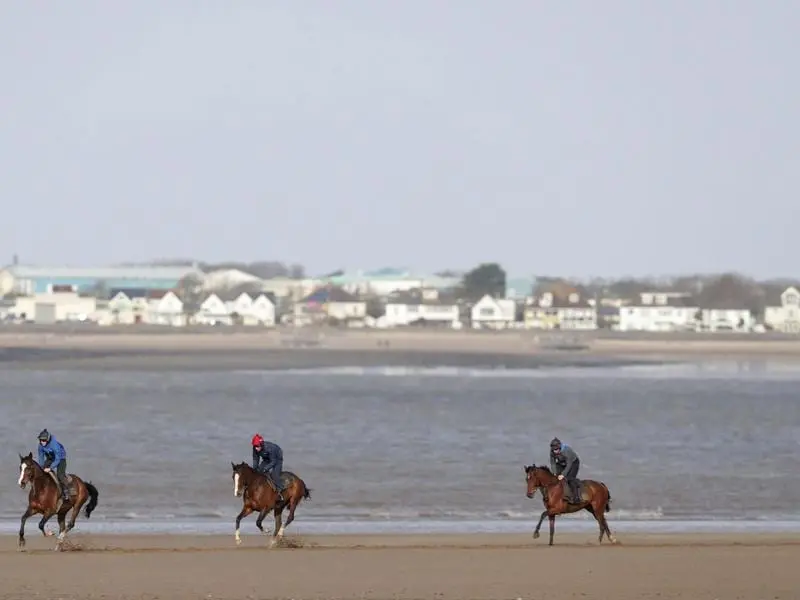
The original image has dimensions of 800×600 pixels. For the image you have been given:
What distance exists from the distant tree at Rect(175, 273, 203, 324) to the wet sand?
14618 centimetres

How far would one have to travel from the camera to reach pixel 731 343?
125 m

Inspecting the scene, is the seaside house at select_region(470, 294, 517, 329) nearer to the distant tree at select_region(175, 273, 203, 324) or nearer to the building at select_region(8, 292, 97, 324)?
the distant tree at select_region(175, 273, 203, 324)

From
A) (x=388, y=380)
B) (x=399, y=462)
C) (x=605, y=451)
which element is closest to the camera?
(x=399, y=462)

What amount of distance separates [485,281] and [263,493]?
16679 cm

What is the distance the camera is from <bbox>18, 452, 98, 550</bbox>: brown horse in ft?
65.4

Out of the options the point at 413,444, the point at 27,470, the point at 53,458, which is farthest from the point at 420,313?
the point at 27,470

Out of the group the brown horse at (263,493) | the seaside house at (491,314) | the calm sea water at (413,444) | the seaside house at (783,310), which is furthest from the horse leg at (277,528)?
the seaside house at (491,314)

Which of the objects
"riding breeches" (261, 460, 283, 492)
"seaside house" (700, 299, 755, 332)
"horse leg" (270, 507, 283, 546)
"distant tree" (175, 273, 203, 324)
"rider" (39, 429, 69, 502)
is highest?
"distant tree" (175, 273, 203, 324)

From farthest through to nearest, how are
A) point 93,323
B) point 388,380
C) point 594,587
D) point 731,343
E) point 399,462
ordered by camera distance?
point 93,323
point 731,343
point 388,380
point 399,462
point 594,587

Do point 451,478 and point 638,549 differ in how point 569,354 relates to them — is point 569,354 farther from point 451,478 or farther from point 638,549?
point 638,549

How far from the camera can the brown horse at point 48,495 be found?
65.4 feet

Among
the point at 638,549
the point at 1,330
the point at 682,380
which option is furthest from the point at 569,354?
the point at 638,549

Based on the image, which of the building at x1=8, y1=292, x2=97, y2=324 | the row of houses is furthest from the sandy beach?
the building at x1=8, y1=292, x2=97, y2=324

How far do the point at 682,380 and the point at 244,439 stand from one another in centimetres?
3864
